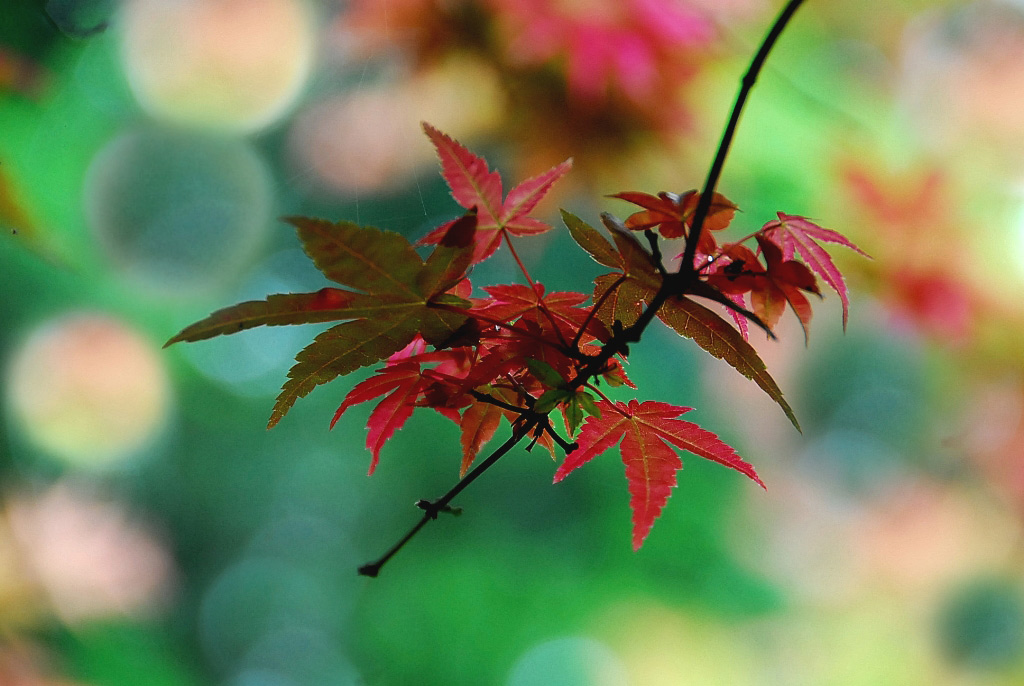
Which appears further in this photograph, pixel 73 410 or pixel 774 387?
pixel 73 410

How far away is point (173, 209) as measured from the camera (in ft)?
3.96

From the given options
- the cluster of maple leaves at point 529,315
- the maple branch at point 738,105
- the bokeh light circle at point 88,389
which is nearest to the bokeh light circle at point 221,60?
the bokeh light circle at point 88,389

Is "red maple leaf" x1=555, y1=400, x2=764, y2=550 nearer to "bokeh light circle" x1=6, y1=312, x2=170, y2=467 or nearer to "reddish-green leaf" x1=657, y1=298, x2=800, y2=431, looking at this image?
"reddish-green leaf" x1=657, y1=298, x2=800, y2=431

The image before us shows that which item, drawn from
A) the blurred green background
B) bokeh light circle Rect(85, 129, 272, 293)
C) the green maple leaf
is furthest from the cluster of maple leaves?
bokeh light circle Rect(85, 129, 272, 293)

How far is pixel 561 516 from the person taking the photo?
126 centimetres

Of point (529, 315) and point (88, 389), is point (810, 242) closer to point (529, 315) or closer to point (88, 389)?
point (529, 315)

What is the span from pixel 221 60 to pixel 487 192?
3.63ft

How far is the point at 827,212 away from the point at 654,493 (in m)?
1.12

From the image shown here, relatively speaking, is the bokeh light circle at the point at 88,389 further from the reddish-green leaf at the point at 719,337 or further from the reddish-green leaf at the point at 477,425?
the reddish-green leaf at the point at 719,337

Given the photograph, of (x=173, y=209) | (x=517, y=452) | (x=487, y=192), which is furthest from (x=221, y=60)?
(x=487, y=192)

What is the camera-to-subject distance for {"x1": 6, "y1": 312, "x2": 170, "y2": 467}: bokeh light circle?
121 cm

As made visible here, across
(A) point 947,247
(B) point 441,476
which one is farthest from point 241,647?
(A) point 947,247

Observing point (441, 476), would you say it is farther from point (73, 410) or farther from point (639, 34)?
point (639, 34)

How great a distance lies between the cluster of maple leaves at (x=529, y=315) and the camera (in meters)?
0.27
